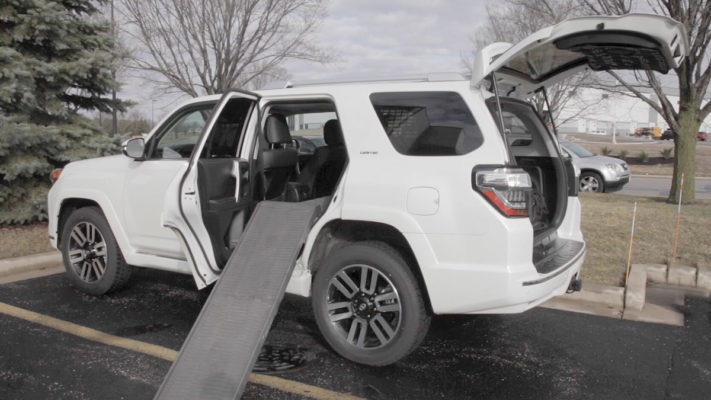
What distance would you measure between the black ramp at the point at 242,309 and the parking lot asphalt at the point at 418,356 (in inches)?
10.5

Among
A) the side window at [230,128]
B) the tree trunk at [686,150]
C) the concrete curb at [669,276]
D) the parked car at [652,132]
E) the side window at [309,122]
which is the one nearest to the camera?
the side window at [230,128]

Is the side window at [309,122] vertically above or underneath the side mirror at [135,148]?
above

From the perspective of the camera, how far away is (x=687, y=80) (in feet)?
33.7

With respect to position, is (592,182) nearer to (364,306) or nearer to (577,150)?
(577,150)

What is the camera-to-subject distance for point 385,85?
3881 mm

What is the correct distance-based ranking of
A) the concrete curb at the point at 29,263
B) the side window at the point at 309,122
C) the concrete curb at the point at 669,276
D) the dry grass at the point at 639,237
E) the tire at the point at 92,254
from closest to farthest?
the tire at the point at 92,254 < the side window at the point at 309,122 < the concrete curb at the point at 669,276 < the concrete curb at the point at 29,263 < the dry grass at the point at 639,237

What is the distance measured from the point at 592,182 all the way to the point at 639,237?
7450 millimetres

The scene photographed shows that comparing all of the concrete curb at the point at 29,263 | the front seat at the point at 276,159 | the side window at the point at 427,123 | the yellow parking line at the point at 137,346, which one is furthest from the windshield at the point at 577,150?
the yellow parking line at the point at 137,346

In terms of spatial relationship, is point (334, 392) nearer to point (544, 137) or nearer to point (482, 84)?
point (482, 84)

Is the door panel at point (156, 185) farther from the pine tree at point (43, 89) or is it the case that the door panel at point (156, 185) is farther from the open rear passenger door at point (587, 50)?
the pine tree at point (43, 89)

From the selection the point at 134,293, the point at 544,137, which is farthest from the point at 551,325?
the point at 134,293

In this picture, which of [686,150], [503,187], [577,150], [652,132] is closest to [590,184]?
[577,150]

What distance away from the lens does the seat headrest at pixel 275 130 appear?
4.79 meters

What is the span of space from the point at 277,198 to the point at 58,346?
2.10 metres
